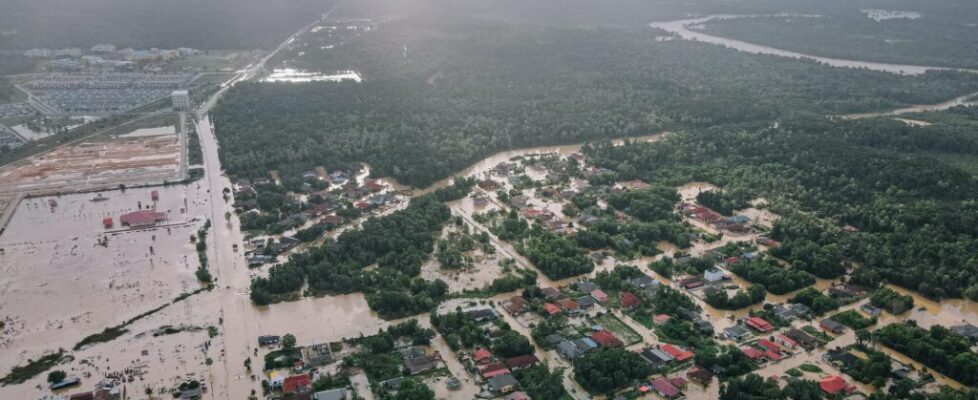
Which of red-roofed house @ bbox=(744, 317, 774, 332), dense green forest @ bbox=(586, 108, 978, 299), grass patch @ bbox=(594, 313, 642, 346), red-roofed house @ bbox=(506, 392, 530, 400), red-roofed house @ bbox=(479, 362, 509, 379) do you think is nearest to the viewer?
red-roofed house @ bbox=(506, 392, 530, 400)

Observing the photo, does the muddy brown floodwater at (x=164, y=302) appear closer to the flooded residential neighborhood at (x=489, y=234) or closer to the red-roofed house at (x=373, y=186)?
the flooded residential neighborhood at (x=489, y=234)

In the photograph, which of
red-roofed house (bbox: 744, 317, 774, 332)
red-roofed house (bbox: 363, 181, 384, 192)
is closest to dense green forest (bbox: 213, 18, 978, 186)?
red-roofed house (bbox: 363, 181, 384, 192)

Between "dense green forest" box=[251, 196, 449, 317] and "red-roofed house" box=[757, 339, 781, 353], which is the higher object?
"dense green forest" box=[251, 196, 449, 317]

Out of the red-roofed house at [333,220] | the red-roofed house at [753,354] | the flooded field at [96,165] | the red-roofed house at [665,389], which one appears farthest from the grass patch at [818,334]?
the flooded field at [96,165]

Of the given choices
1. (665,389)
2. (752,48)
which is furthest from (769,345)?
(752,48)

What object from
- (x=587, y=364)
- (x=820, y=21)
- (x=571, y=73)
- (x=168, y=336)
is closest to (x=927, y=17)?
(x=820, y=21)

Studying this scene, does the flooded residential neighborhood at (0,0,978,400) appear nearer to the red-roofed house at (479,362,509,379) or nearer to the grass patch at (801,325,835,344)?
the grass patch at (801,325,835,344)
